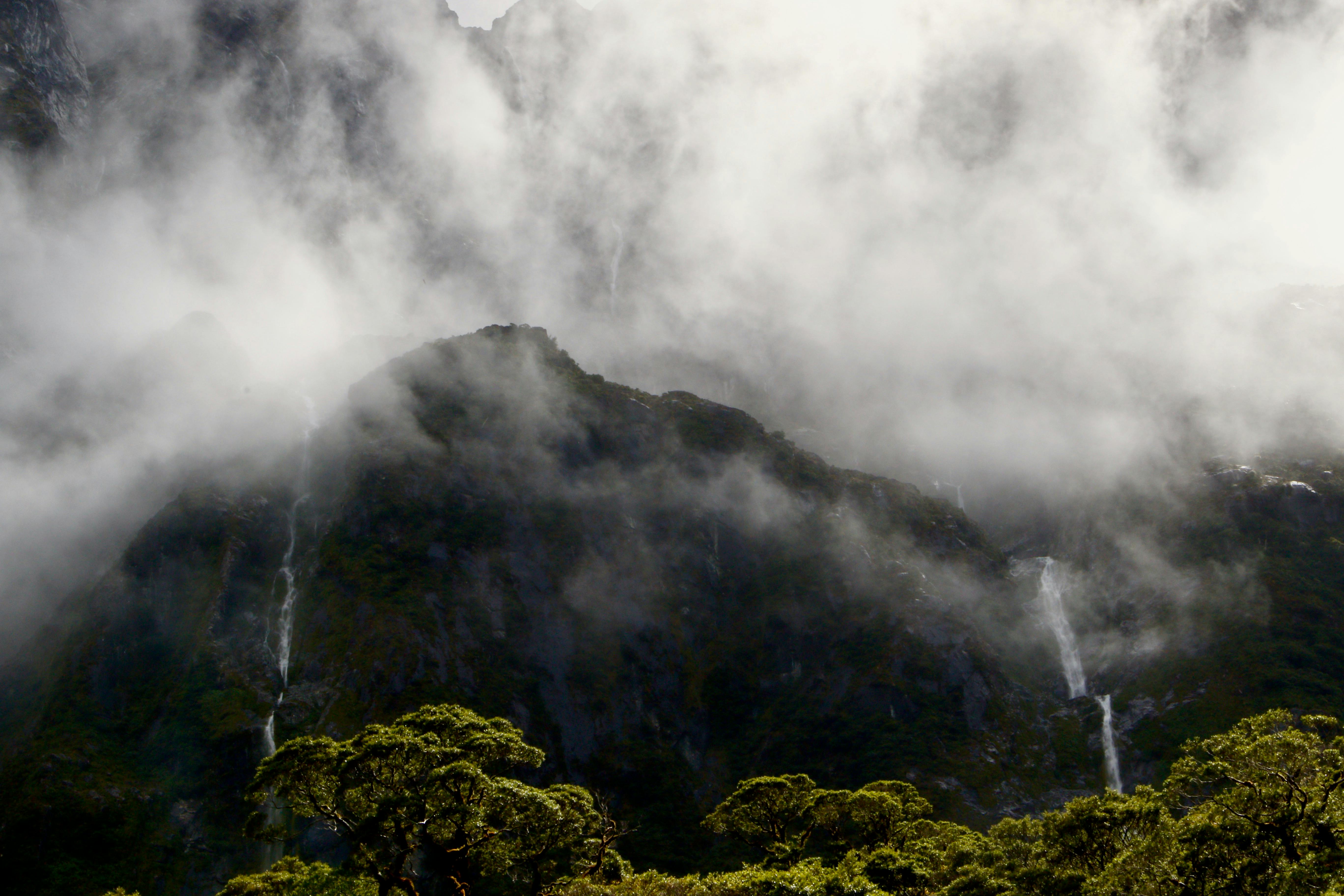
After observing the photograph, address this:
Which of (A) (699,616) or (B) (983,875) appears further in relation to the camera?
(A) (699,616)

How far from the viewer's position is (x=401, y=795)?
4056 centimetres

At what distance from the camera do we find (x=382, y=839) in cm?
4234

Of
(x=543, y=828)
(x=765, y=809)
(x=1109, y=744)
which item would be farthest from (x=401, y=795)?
(x=1109, y=744)

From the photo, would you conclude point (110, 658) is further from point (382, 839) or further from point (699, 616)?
point (382, 839)

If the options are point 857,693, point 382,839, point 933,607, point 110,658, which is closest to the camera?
point 382,839

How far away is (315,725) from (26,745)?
4477 centimetres

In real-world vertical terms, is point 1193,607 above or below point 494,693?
above

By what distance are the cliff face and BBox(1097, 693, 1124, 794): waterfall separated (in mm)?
2378

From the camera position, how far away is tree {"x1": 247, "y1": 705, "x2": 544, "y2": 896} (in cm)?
4103

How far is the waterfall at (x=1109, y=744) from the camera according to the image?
158125 mm

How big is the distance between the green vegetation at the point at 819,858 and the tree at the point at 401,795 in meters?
0.09

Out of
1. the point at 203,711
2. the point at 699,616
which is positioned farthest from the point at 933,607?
the point at 203,711

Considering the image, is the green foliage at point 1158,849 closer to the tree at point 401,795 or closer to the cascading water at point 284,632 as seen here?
the tree at point 401,795

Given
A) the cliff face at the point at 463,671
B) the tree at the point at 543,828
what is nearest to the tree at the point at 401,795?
the tree at the point at 543,828
